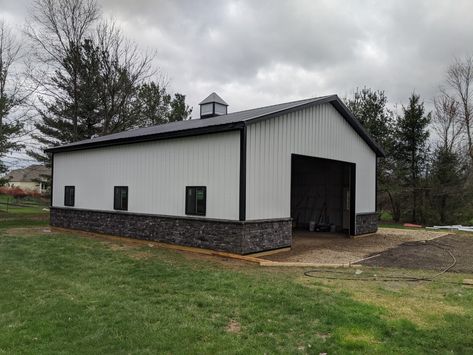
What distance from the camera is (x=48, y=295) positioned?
5812 millimetres

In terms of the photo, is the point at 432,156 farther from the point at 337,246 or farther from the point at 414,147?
the point at 337,246

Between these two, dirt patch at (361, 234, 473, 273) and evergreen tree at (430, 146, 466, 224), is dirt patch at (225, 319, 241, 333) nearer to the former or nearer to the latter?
dirt patch at (361, 234, 473, 273)

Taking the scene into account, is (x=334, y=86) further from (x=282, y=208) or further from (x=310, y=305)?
(x=310, y=305)

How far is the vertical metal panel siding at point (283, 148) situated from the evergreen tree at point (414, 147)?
12593 millimetres

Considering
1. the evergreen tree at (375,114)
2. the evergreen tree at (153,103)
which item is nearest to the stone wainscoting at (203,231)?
the evergreen tree at (375,114)

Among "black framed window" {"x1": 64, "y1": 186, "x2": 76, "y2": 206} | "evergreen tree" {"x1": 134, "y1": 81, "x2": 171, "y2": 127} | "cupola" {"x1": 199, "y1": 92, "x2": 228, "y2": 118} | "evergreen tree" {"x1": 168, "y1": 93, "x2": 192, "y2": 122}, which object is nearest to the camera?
"black framed window" {"x1": 64, "y1": 186, "x2": 76, "y2": 206}

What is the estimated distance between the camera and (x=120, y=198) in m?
13.1

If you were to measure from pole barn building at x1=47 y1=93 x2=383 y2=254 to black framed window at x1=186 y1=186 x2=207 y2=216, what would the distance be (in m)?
0.03

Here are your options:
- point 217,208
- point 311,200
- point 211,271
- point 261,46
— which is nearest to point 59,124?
point 261,46

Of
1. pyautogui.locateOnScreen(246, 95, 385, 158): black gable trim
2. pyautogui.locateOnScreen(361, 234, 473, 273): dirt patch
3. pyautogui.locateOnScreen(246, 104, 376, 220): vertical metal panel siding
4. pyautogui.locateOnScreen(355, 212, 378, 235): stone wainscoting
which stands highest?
pyautogui.locateOnScreen(246, 95, 385, 158): black gable trim

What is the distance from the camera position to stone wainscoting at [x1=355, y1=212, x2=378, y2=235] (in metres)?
13.9

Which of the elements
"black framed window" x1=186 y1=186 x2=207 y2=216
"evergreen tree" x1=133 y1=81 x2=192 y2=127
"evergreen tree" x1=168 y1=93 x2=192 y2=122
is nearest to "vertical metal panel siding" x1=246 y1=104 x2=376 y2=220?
"black framed window" x1=186 y1=186 x2=207 y2=216

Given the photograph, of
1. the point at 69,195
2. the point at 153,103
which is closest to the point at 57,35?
the point at 153,103

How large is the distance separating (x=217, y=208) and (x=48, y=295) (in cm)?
473
